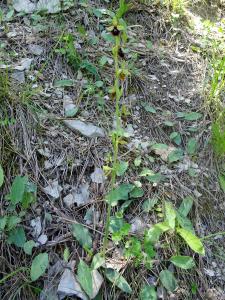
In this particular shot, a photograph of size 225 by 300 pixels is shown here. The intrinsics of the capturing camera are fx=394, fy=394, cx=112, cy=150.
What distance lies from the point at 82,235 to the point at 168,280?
45 centimetres

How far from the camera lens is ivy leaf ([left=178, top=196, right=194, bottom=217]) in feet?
6.64

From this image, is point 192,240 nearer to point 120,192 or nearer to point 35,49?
point 120,192

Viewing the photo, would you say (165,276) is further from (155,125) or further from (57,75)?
(57,75)

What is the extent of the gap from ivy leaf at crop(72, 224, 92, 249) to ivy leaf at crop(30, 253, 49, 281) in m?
0.17

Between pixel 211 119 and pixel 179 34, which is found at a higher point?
pixel 179 34

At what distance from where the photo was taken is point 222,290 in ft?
6.39

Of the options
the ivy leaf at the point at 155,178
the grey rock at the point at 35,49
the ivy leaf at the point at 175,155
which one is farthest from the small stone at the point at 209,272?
the grey rock at the point at 35,49

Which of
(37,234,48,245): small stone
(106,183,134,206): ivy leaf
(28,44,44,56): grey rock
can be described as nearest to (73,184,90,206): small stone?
(106,183,134,206): ivy leaf

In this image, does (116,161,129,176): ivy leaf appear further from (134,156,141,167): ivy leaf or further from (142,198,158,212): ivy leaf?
(142,198,158,212): ivy leaf

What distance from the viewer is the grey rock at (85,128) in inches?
87.7

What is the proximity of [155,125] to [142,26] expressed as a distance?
971 millimetres

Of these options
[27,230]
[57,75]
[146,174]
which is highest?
[57,75]

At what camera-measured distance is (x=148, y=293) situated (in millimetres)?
1751

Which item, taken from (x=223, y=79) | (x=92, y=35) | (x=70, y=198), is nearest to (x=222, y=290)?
(x=70, y=198)
